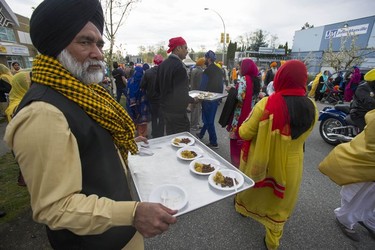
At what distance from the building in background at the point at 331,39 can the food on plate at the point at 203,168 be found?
25083mm

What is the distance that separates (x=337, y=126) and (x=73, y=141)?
648cm

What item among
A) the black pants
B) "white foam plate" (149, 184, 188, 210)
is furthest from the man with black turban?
the black pants

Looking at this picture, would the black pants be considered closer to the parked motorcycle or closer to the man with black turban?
the man with black turban

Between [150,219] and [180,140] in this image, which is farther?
[180,140]

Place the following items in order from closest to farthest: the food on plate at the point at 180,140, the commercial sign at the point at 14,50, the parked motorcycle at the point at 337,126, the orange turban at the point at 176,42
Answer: the food on plate at the point at 180,140 < the orange turban at the point at 176,42 < the parked motorcycle at the point at 337,126 < the commercial sign at the point at 14,50

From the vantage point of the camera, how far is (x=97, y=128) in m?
1.05

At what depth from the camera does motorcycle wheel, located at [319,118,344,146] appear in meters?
5.37

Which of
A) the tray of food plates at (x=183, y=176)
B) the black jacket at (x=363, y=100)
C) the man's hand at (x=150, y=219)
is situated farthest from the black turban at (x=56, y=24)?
the black jacket at (x=363, y=100)

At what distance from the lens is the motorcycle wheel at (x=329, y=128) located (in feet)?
17.6

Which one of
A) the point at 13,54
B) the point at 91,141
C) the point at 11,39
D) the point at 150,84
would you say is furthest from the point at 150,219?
the point at 11,39

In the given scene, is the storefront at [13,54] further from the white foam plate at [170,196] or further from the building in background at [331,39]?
the building in background at [331,39]

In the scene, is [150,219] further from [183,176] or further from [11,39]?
[11,39]

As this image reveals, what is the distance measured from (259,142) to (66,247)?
5.99ft

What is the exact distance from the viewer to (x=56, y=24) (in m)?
1.00
